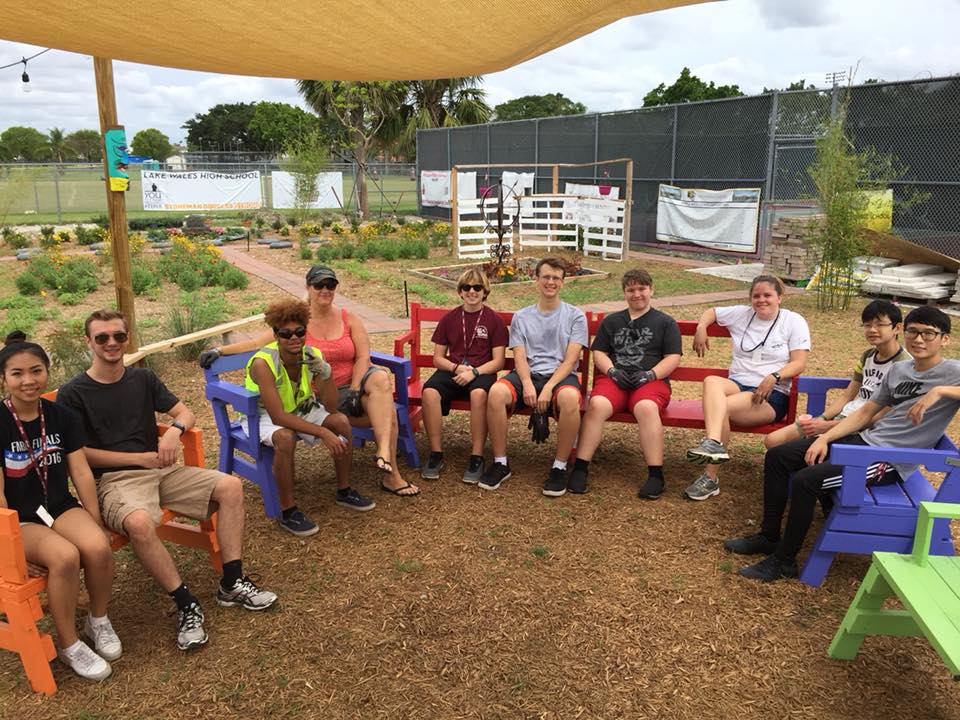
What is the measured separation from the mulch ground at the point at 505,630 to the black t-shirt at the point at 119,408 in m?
0.63

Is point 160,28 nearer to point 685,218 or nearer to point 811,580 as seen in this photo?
point 811,580

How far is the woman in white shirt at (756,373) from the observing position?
3.83 metres

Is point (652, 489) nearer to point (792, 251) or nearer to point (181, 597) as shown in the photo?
point (181, 597)

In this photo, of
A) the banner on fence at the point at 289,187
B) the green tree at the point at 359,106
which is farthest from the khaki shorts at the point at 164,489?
the green tree at the point at 359,106

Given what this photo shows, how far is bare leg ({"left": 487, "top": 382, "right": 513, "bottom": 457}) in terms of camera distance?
4.02 meters

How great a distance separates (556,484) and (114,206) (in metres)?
3.22

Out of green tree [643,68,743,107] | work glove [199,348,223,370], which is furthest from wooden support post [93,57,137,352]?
green tree [643,68,743,107]

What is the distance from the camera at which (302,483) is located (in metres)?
4.12

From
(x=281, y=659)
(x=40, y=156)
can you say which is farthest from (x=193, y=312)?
(x=40, y=156)

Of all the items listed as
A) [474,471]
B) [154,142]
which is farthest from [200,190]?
[154,142]

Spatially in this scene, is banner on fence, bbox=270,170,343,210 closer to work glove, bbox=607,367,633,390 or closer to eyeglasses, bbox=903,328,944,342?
work glove, bbox=607,367,633,390

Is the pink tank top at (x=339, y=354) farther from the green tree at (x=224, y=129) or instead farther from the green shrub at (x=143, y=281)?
the green tree at (x=224, y=129)

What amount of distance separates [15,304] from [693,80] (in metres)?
46.4

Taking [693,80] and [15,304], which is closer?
[15,304]
